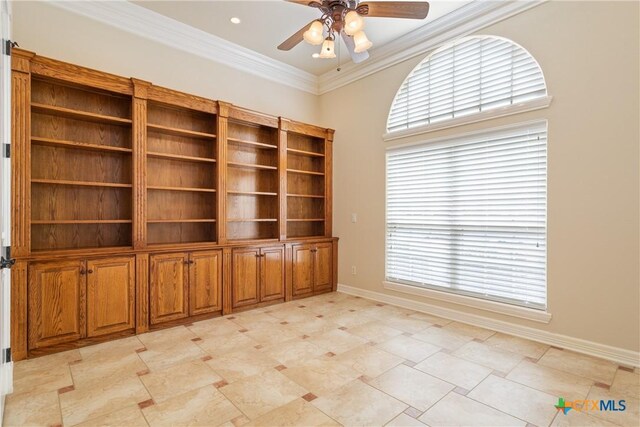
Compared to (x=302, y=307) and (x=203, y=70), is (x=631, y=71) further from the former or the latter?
(x=203, y=70)

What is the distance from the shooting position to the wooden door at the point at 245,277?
13.7ft

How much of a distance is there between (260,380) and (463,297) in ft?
8.47

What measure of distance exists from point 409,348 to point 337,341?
27.8 inches

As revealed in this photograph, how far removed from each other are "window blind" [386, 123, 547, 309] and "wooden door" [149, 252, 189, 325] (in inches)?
109

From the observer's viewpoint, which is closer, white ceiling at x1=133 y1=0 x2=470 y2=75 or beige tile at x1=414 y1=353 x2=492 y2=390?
beige tile at x1=414 y1=353 x2=492 y2=390

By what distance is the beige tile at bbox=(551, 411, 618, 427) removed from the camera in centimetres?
199

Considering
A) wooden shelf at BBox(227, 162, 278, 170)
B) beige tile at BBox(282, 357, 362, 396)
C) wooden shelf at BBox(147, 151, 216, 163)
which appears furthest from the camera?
wooden shelf at BBox(227, 162, 278, 170)

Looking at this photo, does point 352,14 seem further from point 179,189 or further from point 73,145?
point 73,145

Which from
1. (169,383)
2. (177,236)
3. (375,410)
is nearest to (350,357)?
(375,410)

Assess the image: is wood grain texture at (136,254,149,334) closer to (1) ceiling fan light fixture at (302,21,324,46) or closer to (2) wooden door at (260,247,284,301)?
Answer: (2) wooden door at (260,247,284,301)

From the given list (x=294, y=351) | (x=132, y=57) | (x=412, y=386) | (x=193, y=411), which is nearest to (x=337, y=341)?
(x=294, y=351)

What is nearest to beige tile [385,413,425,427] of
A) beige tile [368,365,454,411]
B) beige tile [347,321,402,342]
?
beige tile [368,365,454,411]

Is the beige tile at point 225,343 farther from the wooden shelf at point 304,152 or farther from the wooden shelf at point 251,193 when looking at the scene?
the wooden shelf at point 304,152

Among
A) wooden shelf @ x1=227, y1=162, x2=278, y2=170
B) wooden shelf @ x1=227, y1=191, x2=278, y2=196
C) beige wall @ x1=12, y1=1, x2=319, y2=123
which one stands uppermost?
beige wall @ x1=12, y1=1, x2=319, y2=123
